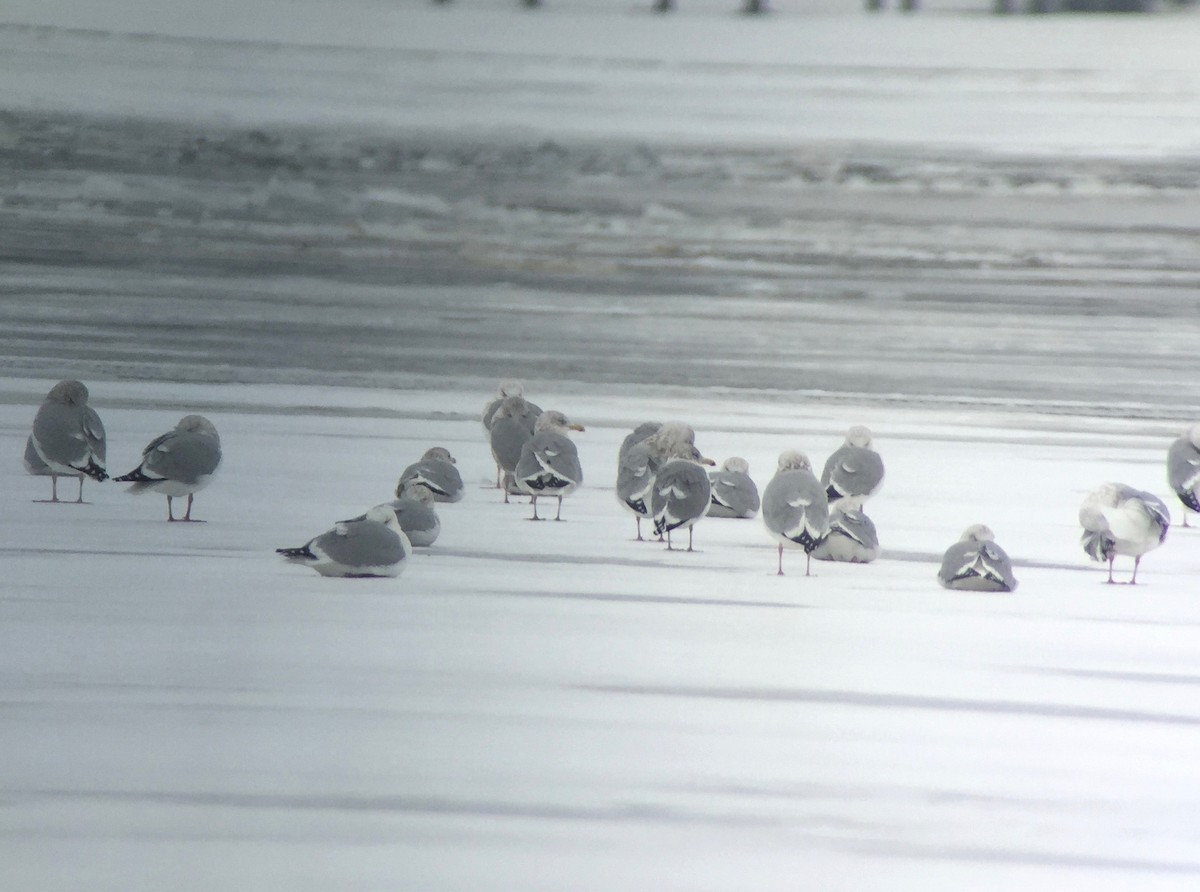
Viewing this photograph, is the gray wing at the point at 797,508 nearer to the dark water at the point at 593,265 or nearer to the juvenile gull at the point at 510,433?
the juvenile gull at the point at 510,433

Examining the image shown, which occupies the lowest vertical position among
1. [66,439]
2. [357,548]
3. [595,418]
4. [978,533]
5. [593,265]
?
[357,548]

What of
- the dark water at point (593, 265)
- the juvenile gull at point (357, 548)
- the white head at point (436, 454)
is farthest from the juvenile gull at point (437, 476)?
the dark water at point (593, 265)

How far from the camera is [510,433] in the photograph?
19.5 feet

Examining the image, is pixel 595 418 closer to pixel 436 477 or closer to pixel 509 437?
pixel 509 437

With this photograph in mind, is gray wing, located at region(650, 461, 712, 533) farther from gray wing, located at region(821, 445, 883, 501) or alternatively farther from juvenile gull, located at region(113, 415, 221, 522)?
juvenile gull, located at region(113, 415, 221, 522)

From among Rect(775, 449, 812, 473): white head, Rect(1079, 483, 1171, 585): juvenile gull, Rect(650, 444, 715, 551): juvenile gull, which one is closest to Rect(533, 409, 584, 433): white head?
Rect(650, 444, 715, 551): juvenile gull

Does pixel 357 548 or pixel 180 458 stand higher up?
pixel 180 458

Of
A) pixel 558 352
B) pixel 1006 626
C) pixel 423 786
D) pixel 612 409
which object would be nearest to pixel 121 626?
pixel 423 786

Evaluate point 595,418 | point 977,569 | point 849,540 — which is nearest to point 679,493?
point 849,540

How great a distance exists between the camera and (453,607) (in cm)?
445

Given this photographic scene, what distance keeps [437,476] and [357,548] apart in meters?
1.00

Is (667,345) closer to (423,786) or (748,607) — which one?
(748,607)

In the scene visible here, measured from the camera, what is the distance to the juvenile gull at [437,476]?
5.49 meters

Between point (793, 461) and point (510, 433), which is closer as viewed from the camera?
point (793, 461)
